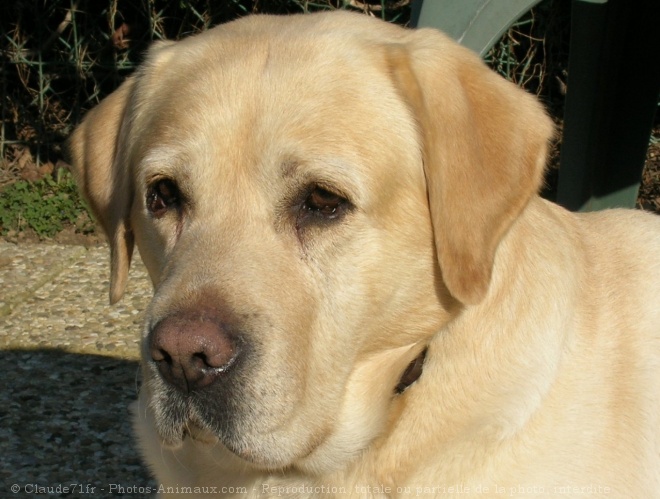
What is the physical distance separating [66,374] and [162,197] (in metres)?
2.60

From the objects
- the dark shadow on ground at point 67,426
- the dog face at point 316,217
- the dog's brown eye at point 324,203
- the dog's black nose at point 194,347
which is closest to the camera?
the dog's black nose at point 194,347

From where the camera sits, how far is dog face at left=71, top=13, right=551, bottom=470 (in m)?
2.34

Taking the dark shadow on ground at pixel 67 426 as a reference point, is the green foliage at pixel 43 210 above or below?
below

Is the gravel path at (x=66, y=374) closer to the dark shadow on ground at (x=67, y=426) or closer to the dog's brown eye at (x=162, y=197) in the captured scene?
the dark shadow on ground at (x=67, y=426)

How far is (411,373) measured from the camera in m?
2.68

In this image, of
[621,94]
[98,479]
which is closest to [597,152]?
[621,94]

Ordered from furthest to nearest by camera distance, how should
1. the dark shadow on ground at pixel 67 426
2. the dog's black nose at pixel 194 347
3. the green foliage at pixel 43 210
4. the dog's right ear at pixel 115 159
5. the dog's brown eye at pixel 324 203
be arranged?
the green foliage at pixel 43 210 < the dark shadow on ground at pixel 67 426 < the dog's right ear at pixel 115 159 < the dog's brown eye at pixel 324 203 < the dog's black nose at pixel 194 347

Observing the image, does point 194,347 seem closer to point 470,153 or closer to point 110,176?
point 470,153

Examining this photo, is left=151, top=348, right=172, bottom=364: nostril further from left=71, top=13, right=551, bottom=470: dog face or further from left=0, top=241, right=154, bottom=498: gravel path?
left=0, top=241, right=154, bottom=498: gravel path

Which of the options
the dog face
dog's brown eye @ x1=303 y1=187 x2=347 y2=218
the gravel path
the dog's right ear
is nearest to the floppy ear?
the dog's right ear

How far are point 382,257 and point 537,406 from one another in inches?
25.0

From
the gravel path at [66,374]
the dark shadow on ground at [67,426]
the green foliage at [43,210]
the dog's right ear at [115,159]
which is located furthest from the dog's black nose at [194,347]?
the green foliage at [43,210]

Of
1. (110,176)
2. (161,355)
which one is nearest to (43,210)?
(110,176)

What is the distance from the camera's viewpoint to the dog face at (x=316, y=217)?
7.69 ft
